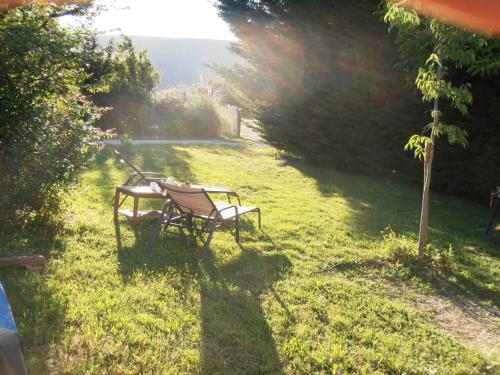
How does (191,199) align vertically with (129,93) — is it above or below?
below

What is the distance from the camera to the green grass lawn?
10.9ft

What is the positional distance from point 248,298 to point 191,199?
169 centimetres

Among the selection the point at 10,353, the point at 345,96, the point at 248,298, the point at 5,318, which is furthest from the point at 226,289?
the point at 345,96

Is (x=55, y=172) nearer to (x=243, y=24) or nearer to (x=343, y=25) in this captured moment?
(x=343, y=25)

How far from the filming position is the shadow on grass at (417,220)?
17.6 feet

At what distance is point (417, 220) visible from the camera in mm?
8555

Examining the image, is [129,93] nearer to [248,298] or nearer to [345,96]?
[345,96]

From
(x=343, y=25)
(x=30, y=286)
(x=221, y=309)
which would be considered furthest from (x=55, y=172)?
(x=343, y=25)

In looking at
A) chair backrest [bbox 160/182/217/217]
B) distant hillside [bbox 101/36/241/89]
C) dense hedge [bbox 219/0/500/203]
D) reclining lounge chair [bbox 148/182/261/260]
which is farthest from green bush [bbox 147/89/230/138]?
distant hillside [bbox 101/36/241/89]

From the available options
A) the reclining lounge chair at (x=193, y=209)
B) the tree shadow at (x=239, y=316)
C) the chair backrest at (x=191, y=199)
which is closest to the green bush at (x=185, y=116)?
the reclining lounge chair at (x=193, y=209)

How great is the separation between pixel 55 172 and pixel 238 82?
11.7 m

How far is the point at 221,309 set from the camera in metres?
4.09

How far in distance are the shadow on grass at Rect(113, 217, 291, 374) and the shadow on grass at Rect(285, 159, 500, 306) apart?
3.90 ft

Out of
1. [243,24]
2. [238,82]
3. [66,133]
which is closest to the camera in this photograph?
[66,133]
